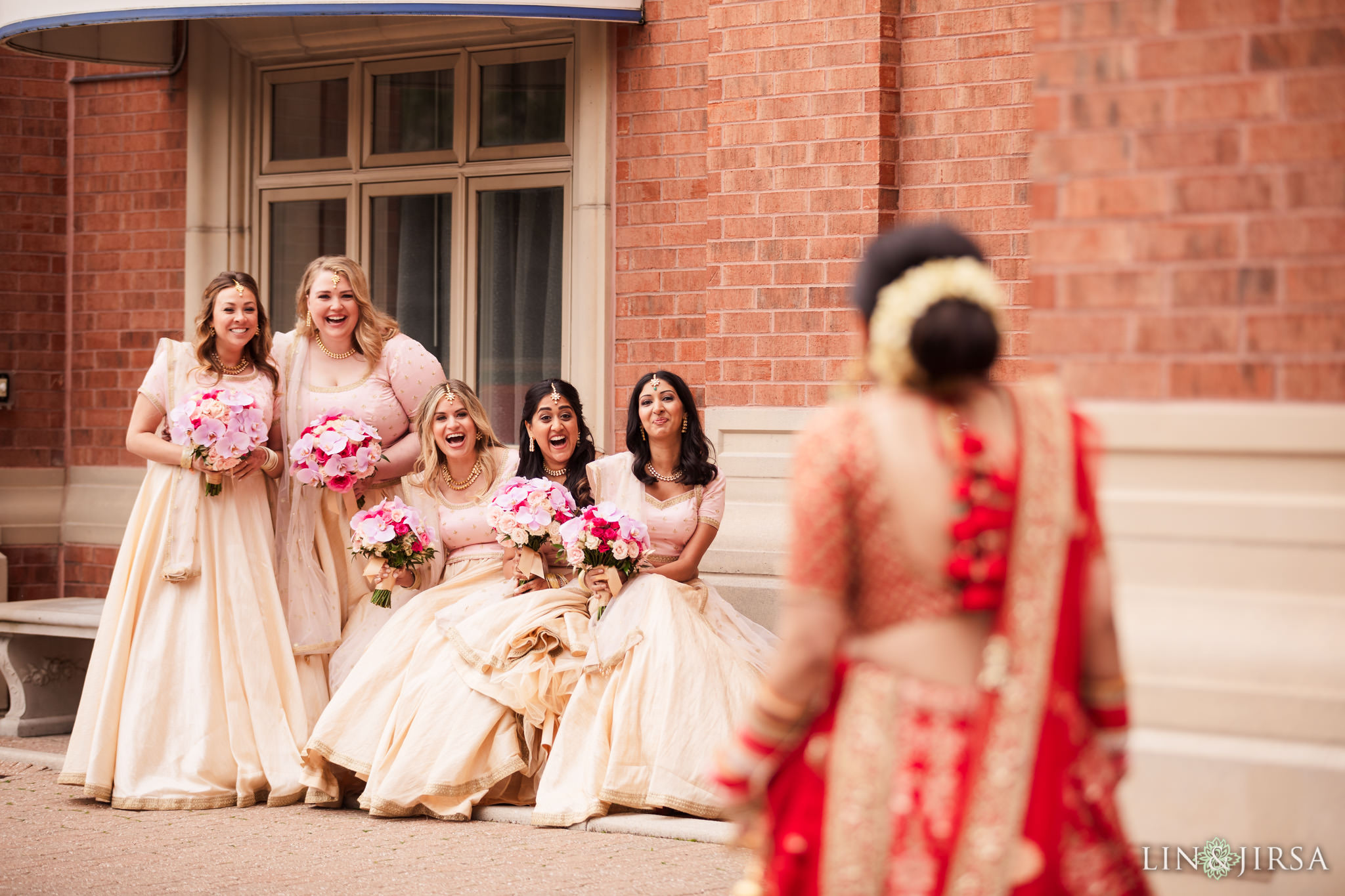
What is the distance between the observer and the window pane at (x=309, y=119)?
31.1ft

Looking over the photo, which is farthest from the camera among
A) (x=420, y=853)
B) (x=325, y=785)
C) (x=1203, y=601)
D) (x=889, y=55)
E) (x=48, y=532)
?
(x=48, y=532)

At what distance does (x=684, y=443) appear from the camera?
6879 mm

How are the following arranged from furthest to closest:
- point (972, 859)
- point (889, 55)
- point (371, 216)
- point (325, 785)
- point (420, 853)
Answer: point (371, 216), point (889, 55), point (325, 785), point (420, 853), point (972, 859)

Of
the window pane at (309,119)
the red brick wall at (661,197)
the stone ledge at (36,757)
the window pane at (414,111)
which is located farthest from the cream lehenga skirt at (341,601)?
the window pane at (309,119)

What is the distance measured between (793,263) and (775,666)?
5.08 metres

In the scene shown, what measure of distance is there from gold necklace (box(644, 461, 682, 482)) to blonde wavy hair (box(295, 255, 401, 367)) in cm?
142

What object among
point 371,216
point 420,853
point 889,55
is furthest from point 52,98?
point 420,853

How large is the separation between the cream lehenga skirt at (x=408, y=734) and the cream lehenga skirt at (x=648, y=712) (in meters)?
0.29

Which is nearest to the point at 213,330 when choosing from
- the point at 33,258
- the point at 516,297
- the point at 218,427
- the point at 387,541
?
the point at 218,427

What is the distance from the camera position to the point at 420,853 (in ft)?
18.9

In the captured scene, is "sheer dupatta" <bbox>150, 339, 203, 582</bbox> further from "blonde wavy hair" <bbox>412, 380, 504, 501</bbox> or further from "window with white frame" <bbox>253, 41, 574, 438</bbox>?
"window with white frame" <bbox>253, 41, 574, 438</bbox>

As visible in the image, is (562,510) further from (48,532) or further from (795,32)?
(48,532)

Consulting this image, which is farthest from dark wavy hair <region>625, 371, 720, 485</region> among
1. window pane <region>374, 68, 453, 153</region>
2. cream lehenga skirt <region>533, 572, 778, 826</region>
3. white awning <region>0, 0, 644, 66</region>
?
window pane <region>374, 68, 453, 153</region>

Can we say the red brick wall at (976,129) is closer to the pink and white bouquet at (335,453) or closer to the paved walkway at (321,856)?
the pink and white bouquet at (335,453)
